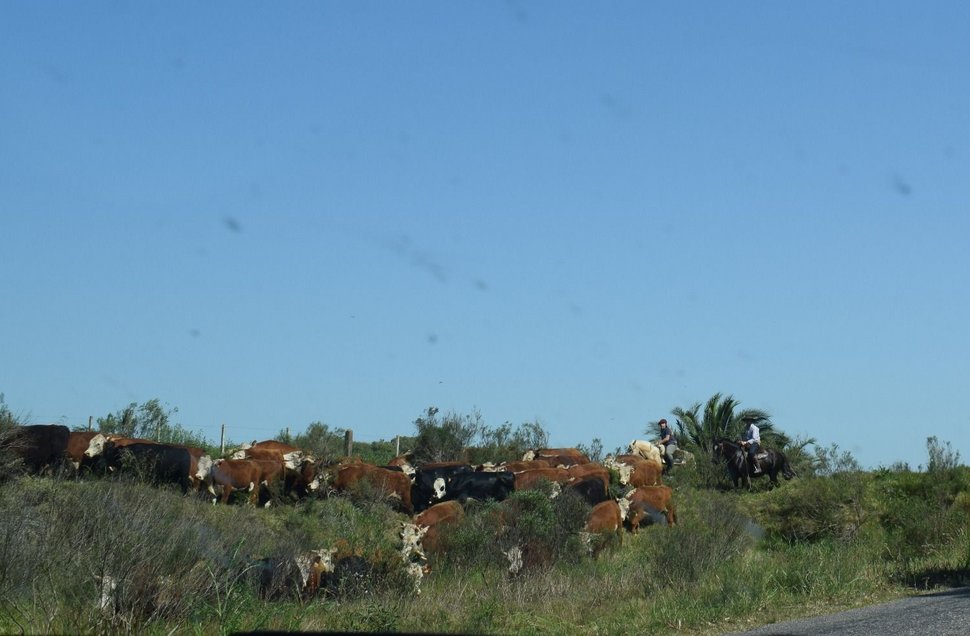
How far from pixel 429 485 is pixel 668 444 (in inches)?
508

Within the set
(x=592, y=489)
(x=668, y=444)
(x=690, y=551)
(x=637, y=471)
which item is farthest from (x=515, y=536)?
(x=668, y=444)

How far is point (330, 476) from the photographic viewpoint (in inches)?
1316

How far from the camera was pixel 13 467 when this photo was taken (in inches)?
1009

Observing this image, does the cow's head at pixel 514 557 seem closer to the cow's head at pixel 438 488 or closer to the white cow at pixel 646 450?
the cow's head at pixel 438 488

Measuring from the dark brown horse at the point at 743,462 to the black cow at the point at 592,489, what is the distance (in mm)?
5132

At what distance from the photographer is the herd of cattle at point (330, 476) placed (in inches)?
1159

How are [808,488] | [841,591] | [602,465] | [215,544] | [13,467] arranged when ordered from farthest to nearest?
[602,465], [808,488], [13,467], [841,591], [215,544]

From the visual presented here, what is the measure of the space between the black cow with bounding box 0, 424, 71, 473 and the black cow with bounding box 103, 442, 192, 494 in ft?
3.95

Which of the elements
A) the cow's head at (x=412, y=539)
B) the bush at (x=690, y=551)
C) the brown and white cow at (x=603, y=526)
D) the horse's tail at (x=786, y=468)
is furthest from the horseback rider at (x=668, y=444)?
the cow's head at (x=412, y=539)

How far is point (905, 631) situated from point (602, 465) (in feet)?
86.3

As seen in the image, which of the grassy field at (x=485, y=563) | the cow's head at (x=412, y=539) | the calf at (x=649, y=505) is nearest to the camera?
the grassy field at (x=485, y=563)

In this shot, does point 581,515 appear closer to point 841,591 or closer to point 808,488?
point 808,488

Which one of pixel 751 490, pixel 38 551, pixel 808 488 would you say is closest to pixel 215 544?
pixel 38 551

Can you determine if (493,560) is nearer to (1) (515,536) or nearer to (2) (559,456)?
(1) (515,536)
